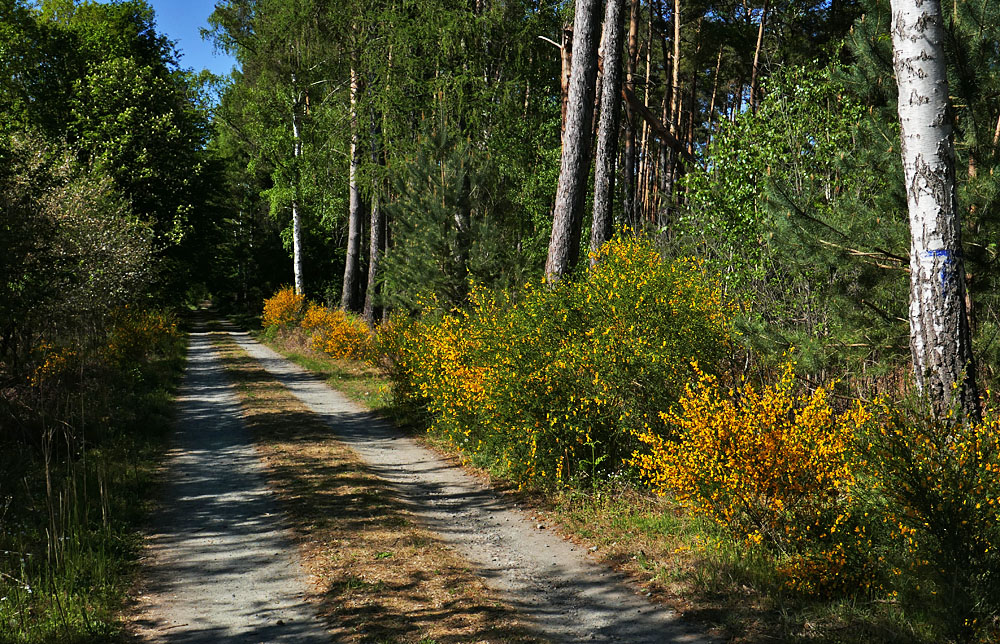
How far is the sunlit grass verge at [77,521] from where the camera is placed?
16.3 feet

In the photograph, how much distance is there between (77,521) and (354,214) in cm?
1851

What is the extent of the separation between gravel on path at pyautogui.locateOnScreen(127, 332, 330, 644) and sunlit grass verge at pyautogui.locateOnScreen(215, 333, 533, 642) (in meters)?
0.21

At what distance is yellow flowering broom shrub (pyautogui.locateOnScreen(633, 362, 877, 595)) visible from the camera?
479 centimetres

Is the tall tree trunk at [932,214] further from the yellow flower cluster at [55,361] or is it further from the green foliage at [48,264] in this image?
the yellow flower cluster at [55,361]

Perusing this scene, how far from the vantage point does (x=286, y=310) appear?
28.7 meters

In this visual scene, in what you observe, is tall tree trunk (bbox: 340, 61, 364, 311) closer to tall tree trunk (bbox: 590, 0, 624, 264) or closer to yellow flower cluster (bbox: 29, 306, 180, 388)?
yellow flower cluster (bbox: 29, 306, 180, 388)

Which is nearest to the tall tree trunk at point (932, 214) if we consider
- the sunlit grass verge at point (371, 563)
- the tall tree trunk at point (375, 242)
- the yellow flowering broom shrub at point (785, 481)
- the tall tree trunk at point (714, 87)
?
the yellow flowering broom shrub at point (785, 481)

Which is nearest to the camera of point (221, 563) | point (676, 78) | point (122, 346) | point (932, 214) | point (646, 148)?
point (932, 214)

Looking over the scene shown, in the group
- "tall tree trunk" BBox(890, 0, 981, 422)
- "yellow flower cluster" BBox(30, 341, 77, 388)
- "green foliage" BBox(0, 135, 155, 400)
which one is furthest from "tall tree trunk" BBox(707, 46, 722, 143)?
"tall tree trunk" BBox(890, 0, 981, 422)

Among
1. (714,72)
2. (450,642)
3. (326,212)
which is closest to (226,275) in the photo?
(326,212)

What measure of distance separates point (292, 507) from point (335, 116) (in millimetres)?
17258

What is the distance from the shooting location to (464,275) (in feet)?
47.2

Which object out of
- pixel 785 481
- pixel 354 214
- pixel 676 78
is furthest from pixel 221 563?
pixel 676 78

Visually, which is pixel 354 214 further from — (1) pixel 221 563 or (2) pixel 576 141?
(1) pixel 221 563
